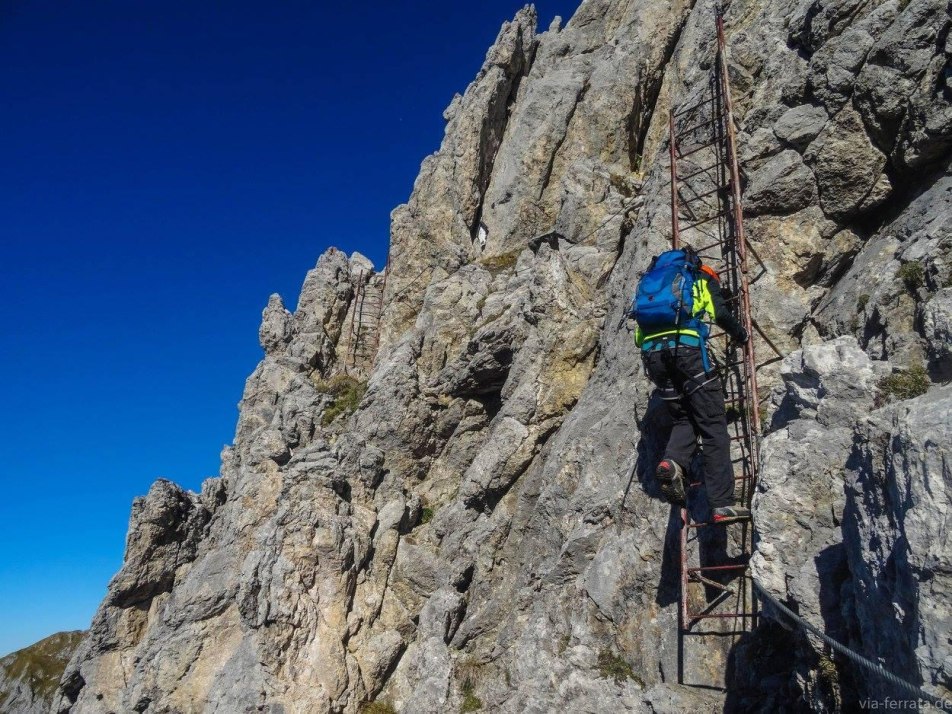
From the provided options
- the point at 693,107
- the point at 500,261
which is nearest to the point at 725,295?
the point at 693,107

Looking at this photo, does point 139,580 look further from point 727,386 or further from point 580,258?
point 727,386

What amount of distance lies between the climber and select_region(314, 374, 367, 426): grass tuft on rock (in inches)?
567

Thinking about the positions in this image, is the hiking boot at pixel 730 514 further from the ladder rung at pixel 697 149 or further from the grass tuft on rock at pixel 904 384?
the ladder rung at pixel 697 149

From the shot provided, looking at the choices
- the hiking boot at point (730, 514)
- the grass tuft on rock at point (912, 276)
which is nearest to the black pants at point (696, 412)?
the hiking boot at point (730, 514)

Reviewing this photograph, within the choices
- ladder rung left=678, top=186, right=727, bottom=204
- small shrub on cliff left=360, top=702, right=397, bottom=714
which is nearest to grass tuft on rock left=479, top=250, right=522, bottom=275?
ladder rung left=678, top=186, right=727, bottom=204

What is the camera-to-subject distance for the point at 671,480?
824 centimetres

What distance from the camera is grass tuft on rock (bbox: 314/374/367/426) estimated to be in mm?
23453

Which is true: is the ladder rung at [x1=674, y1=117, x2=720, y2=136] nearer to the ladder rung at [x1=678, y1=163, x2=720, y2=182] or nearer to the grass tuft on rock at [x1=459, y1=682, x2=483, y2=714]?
the ladder rung at [x1=678, y1=163, x2=720, y2=182]

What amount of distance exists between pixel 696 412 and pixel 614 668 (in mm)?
3928

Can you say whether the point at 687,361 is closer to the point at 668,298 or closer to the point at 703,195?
the point at 668,298

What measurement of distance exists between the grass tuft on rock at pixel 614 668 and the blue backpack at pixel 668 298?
4799 millimetres

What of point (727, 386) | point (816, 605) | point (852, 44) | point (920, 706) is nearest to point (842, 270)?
point (727, 386)

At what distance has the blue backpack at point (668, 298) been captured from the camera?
876 centimetres

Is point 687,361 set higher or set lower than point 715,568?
higher
